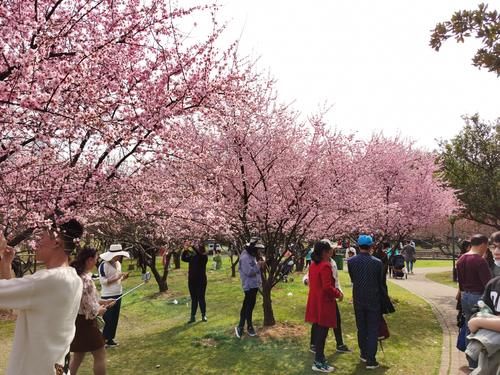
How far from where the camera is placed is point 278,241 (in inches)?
338

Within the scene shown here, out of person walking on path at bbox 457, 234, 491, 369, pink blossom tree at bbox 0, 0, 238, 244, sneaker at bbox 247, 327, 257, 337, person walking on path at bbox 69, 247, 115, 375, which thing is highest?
pink blossom tree at bbox 0, 0, 238, 244

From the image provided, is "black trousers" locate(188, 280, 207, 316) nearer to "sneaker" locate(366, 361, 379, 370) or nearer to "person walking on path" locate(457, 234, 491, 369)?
"sneaker" locate(366, 361, 379, 370)

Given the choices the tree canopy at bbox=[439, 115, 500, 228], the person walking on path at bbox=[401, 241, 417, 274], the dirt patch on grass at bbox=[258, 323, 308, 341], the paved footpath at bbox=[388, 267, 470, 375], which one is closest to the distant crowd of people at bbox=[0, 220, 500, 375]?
the dirt patch on grass at bbox=[258, 323, 308, 341]

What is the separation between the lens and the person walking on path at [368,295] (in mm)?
5949

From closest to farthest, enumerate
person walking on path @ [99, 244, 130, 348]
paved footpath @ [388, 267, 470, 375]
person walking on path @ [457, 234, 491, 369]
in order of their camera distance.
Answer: person walking on path @ [457, 234, 491, 369]
paved footpath @ [388, 267, 470, 375]
person walking on path @ [99, 244, 130, 348]

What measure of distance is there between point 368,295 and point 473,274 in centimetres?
143

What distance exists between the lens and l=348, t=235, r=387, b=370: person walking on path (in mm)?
5949

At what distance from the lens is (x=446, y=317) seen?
10.1 m

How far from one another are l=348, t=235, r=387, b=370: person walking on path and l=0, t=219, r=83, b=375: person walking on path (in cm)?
444

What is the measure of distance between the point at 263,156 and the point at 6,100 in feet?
18.9

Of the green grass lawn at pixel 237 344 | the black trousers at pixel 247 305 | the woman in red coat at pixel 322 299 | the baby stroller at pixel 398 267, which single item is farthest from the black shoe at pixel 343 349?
the baby stroller at pixel 398 267

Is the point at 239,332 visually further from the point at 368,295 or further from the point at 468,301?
the point at 468,301

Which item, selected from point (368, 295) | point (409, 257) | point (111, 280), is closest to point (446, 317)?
point (368, 295)

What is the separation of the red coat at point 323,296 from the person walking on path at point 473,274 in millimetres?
1726
